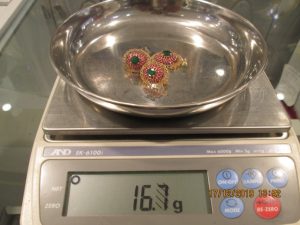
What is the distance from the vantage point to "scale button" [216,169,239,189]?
1.23ft

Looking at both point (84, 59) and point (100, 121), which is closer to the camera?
point (100, 121)

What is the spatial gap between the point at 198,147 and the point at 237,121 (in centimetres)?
7

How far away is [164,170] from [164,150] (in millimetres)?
27

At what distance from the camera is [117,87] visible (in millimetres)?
486

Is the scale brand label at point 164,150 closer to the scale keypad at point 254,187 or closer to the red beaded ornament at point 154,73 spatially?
the scale keypad at point 254,187

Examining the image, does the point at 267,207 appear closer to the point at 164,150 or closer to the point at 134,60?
the point at 164,150

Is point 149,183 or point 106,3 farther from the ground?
point 106,3

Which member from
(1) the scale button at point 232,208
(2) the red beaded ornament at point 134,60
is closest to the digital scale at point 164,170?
(1) the scale button at point 232,208

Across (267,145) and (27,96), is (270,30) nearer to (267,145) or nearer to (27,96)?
(267,145)

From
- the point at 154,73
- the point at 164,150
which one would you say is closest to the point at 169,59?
the point at 154,73

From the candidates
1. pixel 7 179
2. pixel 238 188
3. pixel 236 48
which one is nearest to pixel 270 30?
pixel 236 48

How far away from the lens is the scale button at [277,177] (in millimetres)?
375

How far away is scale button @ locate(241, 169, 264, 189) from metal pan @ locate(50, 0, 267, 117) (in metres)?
0.10

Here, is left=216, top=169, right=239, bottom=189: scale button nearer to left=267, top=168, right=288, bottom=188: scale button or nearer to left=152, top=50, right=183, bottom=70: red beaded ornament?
left=267, top=168, right=288, bottom=188: scale button
